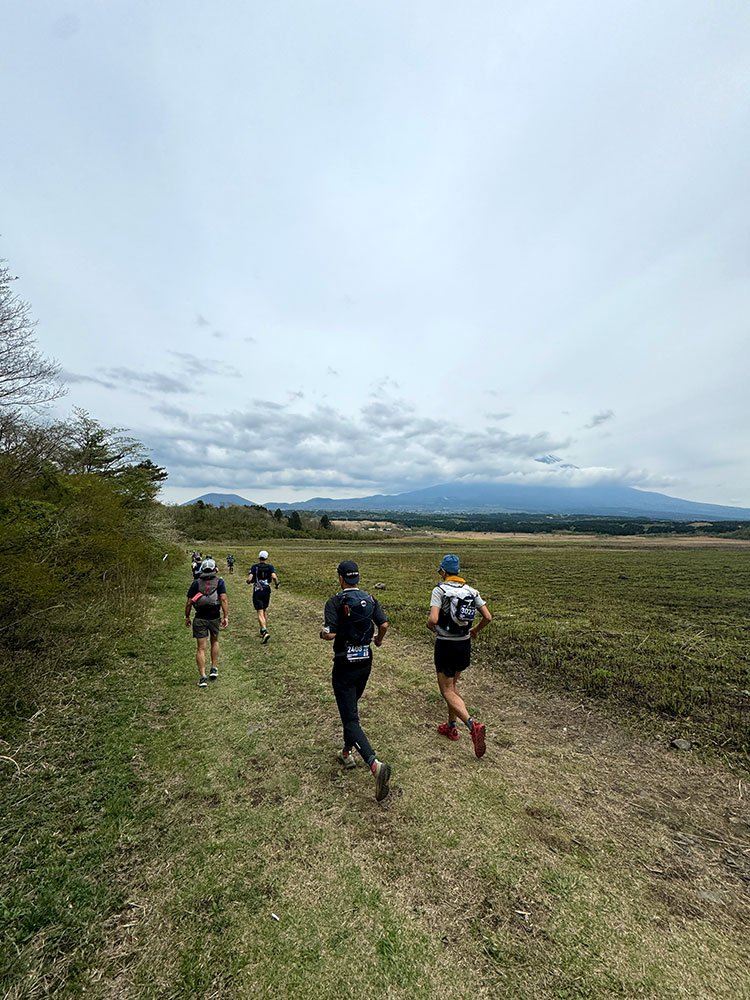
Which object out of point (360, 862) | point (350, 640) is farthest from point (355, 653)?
point (360, 862)

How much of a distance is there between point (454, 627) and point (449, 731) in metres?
1.73

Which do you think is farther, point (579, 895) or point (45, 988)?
point (579, 895)

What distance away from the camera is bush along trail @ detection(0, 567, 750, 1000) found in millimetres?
2711

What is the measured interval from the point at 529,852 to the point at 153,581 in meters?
19.3

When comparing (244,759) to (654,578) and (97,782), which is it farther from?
(654,578)

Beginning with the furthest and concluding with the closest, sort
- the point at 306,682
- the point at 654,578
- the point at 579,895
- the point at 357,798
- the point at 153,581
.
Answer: the point at 654,578, the point at 153,581, the point at 306,682, the point at 357,798, the point at 579,895

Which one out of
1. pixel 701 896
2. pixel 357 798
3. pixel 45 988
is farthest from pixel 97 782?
pixel 701 896

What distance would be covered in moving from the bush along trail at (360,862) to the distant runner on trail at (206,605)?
1.41 meters

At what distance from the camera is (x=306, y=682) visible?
7.98m

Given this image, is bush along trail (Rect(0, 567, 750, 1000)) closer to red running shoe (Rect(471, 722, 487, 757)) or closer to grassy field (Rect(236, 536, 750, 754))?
red running shoe (Rect(471, 722, 487, 757))

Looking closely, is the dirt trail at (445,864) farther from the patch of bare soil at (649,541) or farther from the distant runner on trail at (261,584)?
the patch of bare soil at (649,541)

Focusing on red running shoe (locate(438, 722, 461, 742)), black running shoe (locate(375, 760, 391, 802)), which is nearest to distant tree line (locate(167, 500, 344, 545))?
red running shoe (locate(438, 722, 461, 742))

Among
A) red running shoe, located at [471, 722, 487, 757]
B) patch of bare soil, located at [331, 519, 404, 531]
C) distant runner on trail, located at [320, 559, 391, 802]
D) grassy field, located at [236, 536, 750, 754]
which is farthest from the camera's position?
patch of bare soil, located at [331, 519, 404, 531]

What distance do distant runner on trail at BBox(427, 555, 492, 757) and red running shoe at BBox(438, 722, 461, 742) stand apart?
1.14ft
